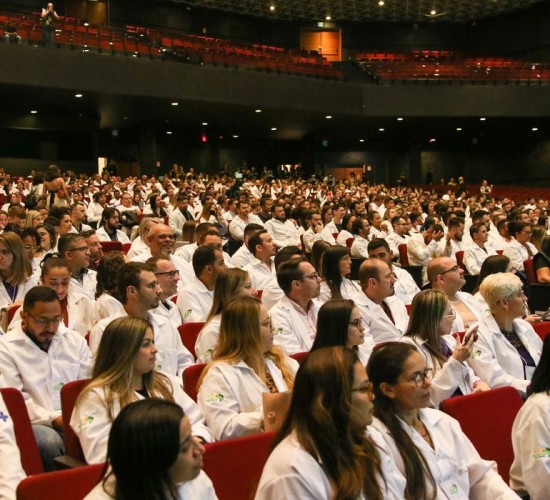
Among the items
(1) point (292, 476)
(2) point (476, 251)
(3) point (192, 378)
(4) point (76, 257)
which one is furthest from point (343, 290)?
(1) point (292, 476)

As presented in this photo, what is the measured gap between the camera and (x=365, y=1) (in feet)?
91.9

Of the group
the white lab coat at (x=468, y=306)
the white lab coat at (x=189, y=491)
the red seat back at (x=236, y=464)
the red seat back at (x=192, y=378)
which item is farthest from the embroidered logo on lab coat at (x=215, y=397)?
the white lab coat at (x=468, y=306)

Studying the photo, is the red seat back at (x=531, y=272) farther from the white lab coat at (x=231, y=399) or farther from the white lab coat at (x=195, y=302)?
the white lab coat at (x=231, y=399)

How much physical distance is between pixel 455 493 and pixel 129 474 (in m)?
1.32

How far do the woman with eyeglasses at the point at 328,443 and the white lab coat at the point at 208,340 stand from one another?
207cm

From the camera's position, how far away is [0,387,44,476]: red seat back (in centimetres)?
324

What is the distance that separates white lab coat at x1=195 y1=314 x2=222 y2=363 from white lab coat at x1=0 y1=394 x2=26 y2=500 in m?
1.50

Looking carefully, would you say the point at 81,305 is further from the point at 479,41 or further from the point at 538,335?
the point at 479,41

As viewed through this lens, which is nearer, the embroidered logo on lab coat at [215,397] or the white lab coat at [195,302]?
the embroidered logo on lab coat at [215,397]

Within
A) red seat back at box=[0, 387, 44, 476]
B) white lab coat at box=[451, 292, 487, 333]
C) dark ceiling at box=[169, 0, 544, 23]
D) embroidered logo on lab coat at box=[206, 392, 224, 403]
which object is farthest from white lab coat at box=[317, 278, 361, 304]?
dark ceiling at box=[169, 0, 544, 23]

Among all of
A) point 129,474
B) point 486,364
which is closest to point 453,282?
point 486,364

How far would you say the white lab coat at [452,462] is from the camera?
2760mm

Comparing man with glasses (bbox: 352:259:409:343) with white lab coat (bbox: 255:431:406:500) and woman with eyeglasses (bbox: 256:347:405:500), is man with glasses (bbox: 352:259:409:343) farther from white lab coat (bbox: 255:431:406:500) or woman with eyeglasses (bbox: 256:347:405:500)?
white lab coat (bbox: 255:431:406:500)

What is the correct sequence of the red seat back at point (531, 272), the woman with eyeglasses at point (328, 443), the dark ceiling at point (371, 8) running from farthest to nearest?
1. the dark ceiling at point (371, 8)
2. the red seat back at point (531, 272)
3. the woman with eyeglasses at point (328, 443)
